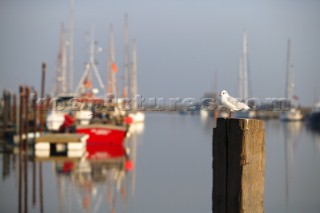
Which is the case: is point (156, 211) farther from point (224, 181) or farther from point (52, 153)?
point (52, 153)

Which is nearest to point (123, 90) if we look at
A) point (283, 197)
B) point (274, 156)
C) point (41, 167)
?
point (274, 156)

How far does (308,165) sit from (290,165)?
3.79 feet

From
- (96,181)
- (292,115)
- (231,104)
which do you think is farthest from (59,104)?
(292,115)

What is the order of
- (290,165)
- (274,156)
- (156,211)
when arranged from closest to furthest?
(156,211)
(290,165)
(274,156)

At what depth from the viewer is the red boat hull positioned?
35938mm

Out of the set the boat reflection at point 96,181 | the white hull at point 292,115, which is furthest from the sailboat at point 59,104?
the white hull at point 292,115

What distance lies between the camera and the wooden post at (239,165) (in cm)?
636

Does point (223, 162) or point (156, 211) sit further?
point (156, 211)

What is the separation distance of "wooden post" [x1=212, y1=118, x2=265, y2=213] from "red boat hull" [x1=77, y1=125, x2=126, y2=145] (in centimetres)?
2950

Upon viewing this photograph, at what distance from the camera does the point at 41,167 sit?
84.6 ft

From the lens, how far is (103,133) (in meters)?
36.4

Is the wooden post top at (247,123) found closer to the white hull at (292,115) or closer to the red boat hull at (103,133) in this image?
the red boat hull at (103,133)

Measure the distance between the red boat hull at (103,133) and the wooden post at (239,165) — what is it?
96.8ft

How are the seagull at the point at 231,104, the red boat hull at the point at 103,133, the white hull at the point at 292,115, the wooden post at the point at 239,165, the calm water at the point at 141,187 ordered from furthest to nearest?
the white hull at the point at 292,115
the red boat hull at the point at 103,133
the calm water at the point at 141,187
the seagull at the point at 231,104
the wooden post at the point at 239,165
